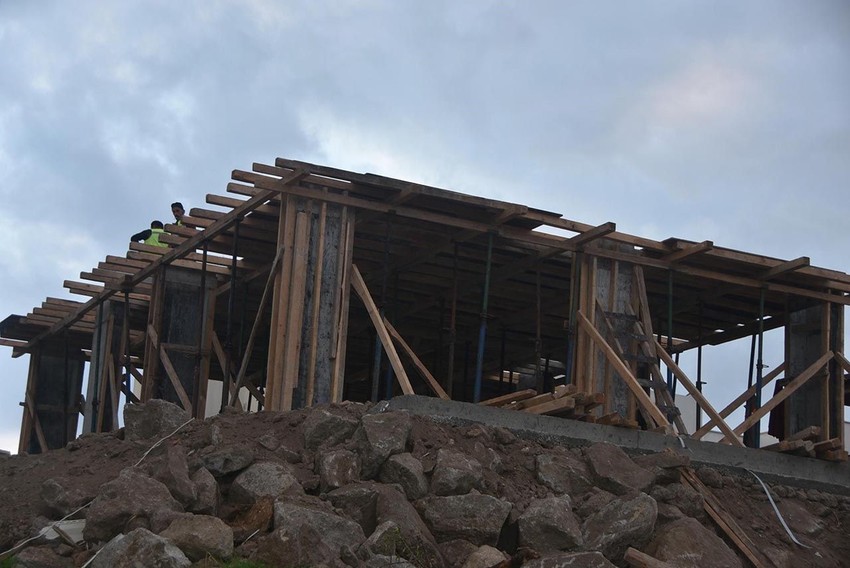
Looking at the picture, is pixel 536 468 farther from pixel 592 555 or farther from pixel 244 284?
pixel 244 284

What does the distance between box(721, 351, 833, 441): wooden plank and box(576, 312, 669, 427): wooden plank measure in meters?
1.84

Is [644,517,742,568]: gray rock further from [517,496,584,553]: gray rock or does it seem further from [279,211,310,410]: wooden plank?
[279,211,310,410]: wooden plank

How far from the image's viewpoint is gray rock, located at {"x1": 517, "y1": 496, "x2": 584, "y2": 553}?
13.2 m

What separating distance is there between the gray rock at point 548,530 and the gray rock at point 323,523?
5.89 feet

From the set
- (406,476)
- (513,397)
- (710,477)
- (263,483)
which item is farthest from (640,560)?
(263,483)

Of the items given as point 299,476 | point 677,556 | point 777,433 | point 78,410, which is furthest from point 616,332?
point 78,410

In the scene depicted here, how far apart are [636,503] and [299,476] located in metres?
3.59

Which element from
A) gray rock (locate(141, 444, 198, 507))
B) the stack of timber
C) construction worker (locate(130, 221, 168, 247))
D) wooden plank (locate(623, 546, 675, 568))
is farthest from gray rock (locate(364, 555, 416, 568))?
construction worker (locate(130, 221, 168, 247))

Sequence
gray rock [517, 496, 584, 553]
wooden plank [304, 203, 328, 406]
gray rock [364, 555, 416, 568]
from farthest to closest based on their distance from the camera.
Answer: wooden plank [304, 203, 328, 406], gray rock [517, 496, 584, 553], gray rock [364, 555, 416, 568]

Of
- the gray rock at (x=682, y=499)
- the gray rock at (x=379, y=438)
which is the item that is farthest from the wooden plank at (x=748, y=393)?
the gray rock at (x=379, y=438)

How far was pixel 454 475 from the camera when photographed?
1362cm

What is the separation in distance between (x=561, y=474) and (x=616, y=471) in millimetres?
749

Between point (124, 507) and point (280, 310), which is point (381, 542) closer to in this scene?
point (124, 507)

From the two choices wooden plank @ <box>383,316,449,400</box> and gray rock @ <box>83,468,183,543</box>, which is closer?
gray rock @ <box>83,468,183,543</box>
